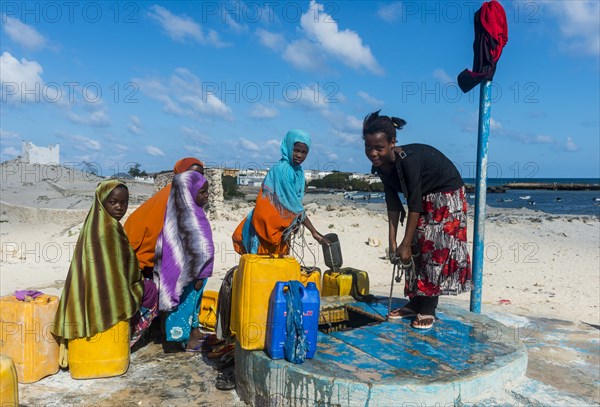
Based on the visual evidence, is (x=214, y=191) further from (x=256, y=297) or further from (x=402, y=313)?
(x=256, y=297)

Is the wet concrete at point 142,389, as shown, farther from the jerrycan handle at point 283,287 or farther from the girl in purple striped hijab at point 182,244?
the jerrycan handle at point 283,287

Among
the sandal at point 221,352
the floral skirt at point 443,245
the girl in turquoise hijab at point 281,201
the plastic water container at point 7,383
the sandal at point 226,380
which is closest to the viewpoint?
the plastic water container at point 7,383

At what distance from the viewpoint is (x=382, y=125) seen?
3443mm

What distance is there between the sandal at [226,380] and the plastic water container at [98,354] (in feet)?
2.48

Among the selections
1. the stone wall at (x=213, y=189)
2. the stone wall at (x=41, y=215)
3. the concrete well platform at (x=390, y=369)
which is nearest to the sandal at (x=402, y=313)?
the concrete well platform at (x=390, y=369)

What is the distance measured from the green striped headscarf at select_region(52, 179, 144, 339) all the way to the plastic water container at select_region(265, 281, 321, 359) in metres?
1.22

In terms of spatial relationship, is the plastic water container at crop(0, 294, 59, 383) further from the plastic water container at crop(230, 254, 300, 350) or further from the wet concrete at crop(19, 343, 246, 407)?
the plastic water container at crop(230, 254, 300, 350)

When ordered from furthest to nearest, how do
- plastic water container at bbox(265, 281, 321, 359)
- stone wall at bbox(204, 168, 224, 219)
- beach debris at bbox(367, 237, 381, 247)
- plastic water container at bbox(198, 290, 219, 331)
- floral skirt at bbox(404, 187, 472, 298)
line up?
1. stone wall at bbox(204, 168, 224, 219)
2. beach debris at bbox(367, 237, 381, 247)
3. plastic water container at bbox(198, 290, 219, 331)
4. floral skirt at bbox(404, 187, 472, 298)
5. plastic water container at bbox(265, 281, 321, 359)

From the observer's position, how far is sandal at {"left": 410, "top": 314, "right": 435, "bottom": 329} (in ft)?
12.3

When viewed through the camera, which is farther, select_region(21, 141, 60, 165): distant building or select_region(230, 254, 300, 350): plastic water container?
select_region(21, 141, 60, 165): distant building

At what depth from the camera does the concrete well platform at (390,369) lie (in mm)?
2711

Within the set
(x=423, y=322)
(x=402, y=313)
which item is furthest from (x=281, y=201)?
(x=423, y=322)

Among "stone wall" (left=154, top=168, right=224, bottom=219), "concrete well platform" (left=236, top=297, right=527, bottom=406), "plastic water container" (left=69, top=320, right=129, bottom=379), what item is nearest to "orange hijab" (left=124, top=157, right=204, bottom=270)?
"plastic water container" (left=69, top=320, right=129, bottom=379)

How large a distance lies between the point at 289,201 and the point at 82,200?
15358 millimetres
